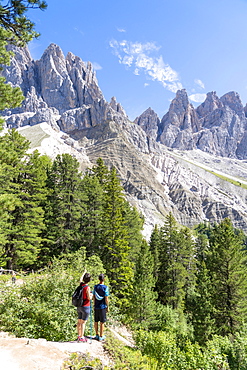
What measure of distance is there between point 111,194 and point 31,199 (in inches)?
346

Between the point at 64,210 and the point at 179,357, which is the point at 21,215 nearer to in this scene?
the point at 64,210

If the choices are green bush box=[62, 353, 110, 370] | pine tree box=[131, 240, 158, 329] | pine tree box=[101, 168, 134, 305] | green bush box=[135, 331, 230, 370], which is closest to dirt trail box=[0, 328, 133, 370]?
green bush box=[62, 353, 110, 370]

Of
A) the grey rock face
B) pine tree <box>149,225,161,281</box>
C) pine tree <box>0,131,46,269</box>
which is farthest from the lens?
the grey rock face

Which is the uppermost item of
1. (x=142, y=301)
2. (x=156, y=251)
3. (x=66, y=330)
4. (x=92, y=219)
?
(x=92, y=219)

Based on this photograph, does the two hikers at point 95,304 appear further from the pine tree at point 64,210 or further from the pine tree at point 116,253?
the pine tree at point 64,210

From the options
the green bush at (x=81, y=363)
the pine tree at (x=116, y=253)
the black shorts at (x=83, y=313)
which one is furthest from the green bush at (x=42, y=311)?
the pine tree at (x=116, y=253)

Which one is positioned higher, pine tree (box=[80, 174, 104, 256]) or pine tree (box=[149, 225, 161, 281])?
pine tree (box=[80, 174, 104, 256])

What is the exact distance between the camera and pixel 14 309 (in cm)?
898

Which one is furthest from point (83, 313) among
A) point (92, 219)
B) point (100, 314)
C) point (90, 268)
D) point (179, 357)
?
point (92, 219)

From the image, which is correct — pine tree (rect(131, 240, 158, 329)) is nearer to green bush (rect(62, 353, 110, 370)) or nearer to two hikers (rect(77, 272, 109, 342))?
two hikers (rect(77, 272, 109, 342))

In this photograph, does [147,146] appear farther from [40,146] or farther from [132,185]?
[40,146]

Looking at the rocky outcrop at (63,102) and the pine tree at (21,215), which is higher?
the rocky outcrop at (63,102)

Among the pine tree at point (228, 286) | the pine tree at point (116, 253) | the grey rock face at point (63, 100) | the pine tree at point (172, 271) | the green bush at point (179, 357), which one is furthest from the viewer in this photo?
the grey rock face at point (63, 100)

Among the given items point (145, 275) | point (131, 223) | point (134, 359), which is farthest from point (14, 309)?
point (131, 223)
